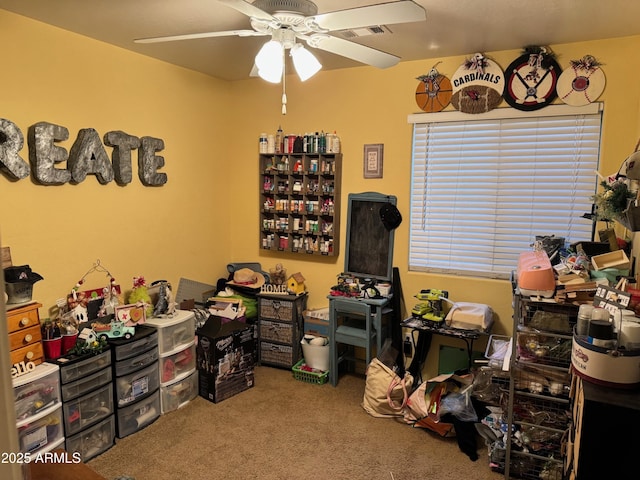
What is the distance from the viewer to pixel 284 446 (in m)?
2.85

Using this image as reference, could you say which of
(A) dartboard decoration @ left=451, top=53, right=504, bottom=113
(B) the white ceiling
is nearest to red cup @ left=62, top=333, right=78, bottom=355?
(B) the white ceiling

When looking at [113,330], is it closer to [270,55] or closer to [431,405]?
[270,55]

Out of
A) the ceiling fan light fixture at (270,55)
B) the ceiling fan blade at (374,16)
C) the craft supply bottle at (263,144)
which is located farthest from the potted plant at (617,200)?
the craft supply bottle at (263,144)

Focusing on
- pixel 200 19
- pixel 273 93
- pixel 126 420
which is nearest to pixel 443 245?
pixel 273 93

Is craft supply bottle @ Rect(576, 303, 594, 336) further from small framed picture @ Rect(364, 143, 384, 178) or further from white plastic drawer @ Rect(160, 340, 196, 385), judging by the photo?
white plastic drawer @ Rect(160, 340, 196, 385)

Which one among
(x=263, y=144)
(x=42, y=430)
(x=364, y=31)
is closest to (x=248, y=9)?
(x=364, y=31)

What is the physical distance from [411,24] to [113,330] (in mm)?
2661

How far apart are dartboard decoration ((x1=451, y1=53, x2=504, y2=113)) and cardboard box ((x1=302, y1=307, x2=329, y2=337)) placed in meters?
2.01

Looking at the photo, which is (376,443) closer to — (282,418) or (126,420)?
(282,418)

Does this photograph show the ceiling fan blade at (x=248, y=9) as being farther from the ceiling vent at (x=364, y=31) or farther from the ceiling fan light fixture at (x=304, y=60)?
the ceiling vent at (x=364, y=31)

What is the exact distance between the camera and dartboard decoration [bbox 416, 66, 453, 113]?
3.38 meters

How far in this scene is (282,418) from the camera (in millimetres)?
3170

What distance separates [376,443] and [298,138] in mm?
2486

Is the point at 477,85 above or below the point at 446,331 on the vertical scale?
above
